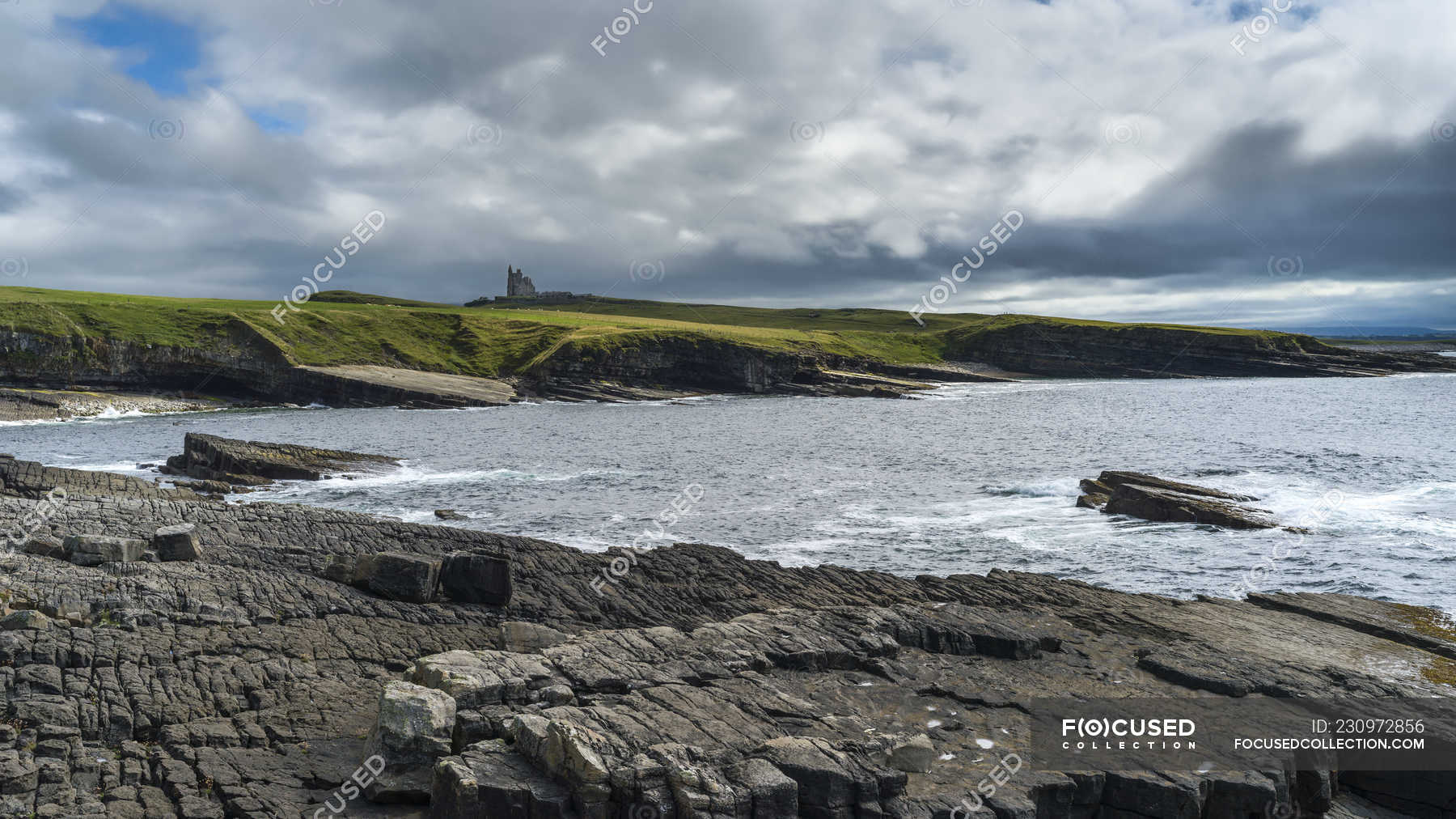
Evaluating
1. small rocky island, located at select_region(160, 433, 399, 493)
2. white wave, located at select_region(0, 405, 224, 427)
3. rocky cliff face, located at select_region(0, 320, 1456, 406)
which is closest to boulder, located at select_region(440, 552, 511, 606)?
small rocky island, located at select_region(160, 433, 399, 493)

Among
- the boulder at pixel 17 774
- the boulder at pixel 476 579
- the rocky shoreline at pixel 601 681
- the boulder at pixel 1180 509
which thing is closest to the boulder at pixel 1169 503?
the boulder at pixel 1180 509

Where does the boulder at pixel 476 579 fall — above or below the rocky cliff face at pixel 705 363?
below

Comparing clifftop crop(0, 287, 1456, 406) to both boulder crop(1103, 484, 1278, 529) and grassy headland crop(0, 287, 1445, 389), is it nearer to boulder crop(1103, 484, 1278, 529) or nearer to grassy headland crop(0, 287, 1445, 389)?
grassy headland crop(0, 287, 1445, 389)

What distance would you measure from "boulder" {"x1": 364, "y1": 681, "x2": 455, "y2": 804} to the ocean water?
19.8 m

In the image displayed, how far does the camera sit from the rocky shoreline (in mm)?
11891

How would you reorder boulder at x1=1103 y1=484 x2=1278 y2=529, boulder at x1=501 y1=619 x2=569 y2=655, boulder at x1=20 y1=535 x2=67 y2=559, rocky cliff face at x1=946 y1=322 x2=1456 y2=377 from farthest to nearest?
1. rocky cliff face at x1=946 y1=322 x2=1456 y2=377
2. boulder at x1=1103 y1=484 x2=1278 y2=529
3. boulder at x1=20 y1=535 x2=67 y2=559
4. boulder at x1=501 y1=619 x2=569 y2=655

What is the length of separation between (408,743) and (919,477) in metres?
43.9

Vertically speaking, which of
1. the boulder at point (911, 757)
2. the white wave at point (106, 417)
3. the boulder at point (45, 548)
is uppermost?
the boulder at point (45, 548)

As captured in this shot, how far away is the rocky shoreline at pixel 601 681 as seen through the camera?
39.0 feet

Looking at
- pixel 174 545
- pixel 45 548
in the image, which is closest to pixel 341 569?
pixel 174 545

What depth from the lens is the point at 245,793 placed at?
12.1m

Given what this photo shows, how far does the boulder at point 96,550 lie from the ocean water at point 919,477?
15604 millimetres

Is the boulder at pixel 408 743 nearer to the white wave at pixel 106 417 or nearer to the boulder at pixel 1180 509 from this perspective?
the boulder at pixel 1180 509

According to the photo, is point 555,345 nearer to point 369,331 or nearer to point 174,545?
point 369,331
